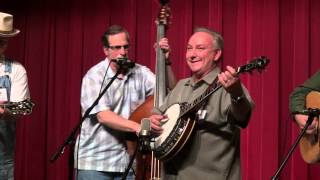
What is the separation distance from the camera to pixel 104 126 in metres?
3.50

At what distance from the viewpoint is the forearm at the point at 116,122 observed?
331 cm

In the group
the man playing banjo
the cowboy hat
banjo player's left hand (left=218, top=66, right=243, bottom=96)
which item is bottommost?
the man playing banjo

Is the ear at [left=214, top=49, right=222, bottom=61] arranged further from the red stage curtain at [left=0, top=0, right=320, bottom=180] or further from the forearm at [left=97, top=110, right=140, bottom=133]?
the red stage curtain at [left=0, top=0, right=320, bottom=180]

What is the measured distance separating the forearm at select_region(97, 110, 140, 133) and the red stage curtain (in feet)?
4.60

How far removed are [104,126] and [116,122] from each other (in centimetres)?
18

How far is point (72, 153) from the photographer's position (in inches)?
133

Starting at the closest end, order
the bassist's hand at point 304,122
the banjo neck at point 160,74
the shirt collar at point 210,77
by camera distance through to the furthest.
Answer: the shirt collar at point 210,77
the bassist's hand at point 304,122
the banjo neck at point 160,74

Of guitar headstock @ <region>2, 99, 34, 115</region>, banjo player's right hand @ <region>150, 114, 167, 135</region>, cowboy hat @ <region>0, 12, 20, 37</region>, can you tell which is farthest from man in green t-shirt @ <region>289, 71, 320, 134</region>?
cowboy hat @ <region>0, 12, 20, 37</region>

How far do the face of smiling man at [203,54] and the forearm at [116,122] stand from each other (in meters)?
0.62

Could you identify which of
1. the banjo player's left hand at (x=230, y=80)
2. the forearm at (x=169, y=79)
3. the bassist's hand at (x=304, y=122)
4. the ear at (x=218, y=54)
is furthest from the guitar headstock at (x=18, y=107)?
the bassist's hand at (x=304, y=122)

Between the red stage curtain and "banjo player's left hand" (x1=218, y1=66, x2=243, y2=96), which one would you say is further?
the red stage curtain

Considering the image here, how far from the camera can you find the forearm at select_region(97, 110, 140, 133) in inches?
130

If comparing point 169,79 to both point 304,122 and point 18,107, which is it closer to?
point 304,122

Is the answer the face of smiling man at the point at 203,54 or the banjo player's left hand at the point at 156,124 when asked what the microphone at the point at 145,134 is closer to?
the banjo player's left hand at the point at 156,124
